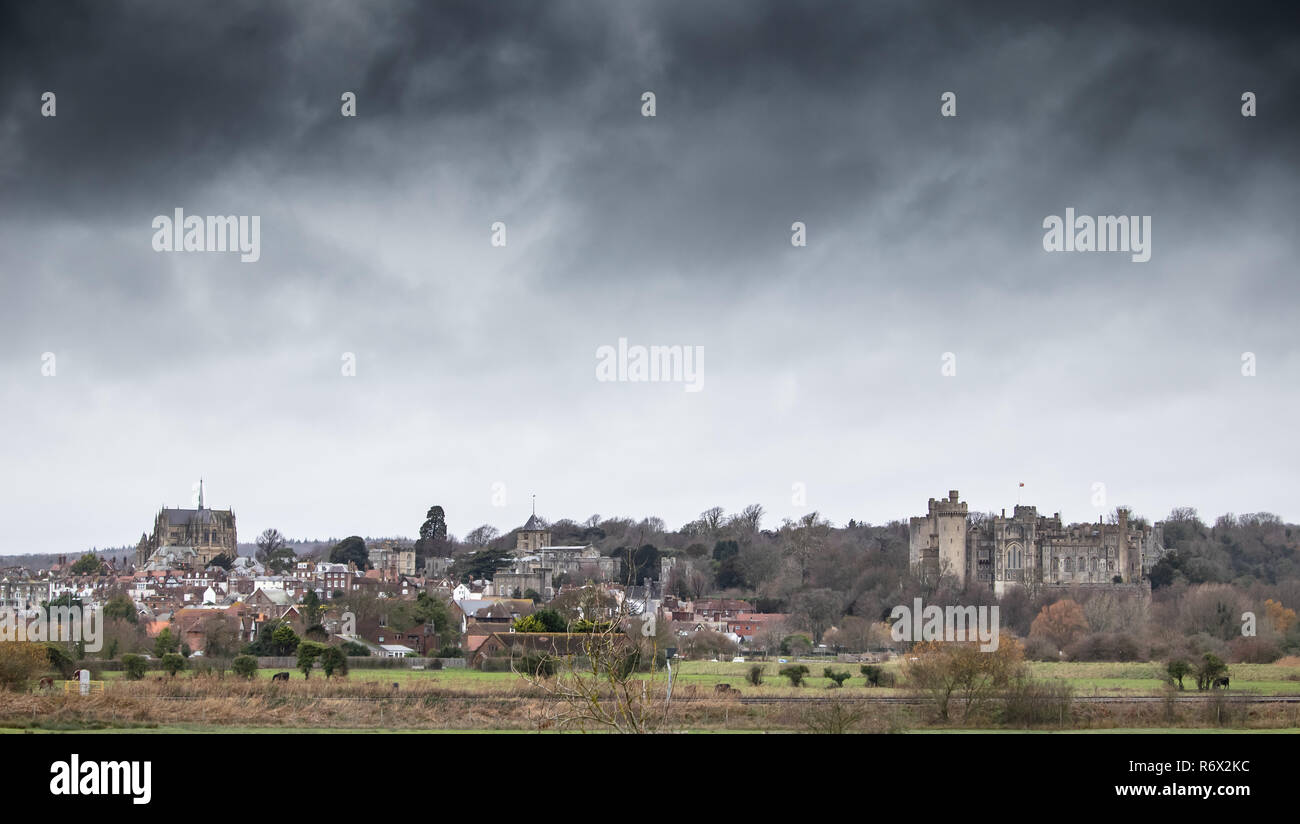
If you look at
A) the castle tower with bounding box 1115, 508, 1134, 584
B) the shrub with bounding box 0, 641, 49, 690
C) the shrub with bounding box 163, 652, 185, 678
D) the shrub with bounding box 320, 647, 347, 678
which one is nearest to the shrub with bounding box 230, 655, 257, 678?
the shrub with bounding box 163, 652, 185, 678

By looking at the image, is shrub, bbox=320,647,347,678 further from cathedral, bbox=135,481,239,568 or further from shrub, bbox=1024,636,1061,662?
cathedral, bbox=135,481,239,568

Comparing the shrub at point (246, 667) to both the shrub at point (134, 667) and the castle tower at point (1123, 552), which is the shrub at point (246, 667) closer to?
the shrub at point (134, 667)

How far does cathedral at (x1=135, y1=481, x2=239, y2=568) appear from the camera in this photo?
13000cm

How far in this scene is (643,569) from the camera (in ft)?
316

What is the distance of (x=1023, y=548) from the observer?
84.5 m

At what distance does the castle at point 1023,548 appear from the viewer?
83688mm

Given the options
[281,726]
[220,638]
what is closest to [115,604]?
[220,638]

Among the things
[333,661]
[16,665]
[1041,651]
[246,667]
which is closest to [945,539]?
[1041,651]

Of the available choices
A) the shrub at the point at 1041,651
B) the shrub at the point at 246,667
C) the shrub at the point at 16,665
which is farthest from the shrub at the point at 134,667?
the shrub at the point at 1041,651

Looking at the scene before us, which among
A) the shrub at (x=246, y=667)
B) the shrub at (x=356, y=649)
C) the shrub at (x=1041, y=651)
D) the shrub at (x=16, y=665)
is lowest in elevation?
the shrub at (x=1041, y=651)

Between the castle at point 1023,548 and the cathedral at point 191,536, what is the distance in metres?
76.4

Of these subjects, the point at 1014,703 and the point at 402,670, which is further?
the point at 402,670
